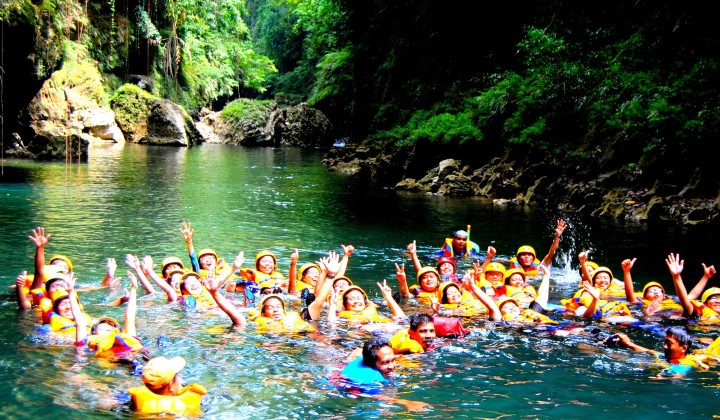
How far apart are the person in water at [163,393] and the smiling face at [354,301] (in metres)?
3.72

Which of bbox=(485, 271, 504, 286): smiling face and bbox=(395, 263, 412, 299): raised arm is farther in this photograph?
bbox=(485, 271, 504, 286): smiling face

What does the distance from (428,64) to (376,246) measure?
22.0m

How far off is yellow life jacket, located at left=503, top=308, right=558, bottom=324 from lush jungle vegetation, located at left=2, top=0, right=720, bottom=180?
35.6 feet

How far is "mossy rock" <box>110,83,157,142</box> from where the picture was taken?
4569cm

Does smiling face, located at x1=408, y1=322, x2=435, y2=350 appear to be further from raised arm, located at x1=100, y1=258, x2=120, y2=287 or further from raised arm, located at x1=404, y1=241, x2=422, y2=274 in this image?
raised arm, located at x1=100, y1=258, x2=120, y2=287

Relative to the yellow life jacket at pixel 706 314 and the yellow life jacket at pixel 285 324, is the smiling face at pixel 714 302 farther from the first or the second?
the yellow life jacket at pixel 285 324

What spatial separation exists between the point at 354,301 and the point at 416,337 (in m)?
1.47

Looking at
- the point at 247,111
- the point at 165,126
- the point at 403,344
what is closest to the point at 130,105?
the point at 165,126

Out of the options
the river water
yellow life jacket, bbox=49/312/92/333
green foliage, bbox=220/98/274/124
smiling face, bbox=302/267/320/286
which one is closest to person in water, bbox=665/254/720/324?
the river water

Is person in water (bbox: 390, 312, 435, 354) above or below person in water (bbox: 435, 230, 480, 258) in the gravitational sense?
below

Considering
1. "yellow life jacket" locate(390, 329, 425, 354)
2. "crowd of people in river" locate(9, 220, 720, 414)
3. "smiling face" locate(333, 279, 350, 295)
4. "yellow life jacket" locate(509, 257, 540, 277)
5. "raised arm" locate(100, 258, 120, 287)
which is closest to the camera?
"crowd of people in river" locate(9, 220, 720, 414)

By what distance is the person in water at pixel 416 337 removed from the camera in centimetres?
871

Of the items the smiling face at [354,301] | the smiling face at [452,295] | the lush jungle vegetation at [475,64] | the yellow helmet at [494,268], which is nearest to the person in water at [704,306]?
the yellow helmet at [494,268]

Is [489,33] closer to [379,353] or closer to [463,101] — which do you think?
[463,101]
